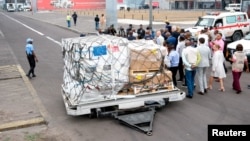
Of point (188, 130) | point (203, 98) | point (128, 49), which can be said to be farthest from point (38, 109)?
point (203, 98)

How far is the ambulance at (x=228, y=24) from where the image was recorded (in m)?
20.0

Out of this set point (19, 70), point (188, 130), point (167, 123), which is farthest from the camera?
point (19, 70)

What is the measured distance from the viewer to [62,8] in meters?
116

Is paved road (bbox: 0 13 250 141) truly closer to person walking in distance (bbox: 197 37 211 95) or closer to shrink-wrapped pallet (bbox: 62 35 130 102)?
person walking in distance (bbox: 197 37 211 95)

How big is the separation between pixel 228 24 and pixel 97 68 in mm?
14493

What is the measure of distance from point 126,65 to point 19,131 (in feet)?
10.3

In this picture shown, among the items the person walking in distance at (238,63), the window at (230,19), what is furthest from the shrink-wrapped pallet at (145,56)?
the window at (230,19)

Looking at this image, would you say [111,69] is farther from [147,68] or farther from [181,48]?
[181,48]

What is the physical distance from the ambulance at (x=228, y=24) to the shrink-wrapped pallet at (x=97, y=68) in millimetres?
12184

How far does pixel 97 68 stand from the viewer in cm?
809

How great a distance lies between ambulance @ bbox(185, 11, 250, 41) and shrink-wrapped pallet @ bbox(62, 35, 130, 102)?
1218cm

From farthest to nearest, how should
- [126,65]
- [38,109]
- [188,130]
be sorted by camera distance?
[38,109] < [126,65] < [188,130]

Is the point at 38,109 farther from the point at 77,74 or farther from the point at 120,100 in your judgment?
the point at 120,100

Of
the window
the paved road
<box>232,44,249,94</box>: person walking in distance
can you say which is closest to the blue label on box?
the paved road
